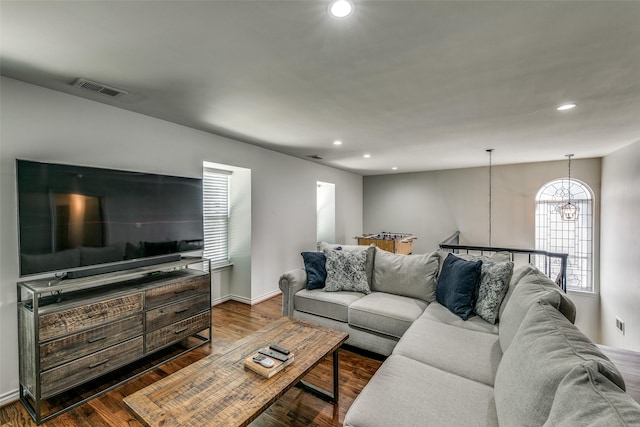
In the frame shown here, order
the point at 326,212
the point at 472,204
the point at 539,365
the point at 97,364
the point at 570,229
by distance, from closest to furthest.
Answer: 1. the point at 539,365
2. the point at 97,364
3. the point at 570,229
4. the point at 472,204
5. the point at 326,212

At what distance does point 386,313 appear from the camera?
255cm

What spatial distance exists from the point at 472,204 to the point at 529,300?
544cm

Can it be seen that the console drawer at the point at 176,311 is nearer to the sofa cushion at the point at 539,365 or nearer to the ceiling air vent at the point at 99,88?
the ceiling air vent at the point at 99,88

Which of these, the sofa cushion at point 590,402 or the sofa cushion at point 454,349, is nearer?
the sofa cushion at point 590,402

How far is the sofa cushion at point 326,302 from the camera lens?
9.23 ft

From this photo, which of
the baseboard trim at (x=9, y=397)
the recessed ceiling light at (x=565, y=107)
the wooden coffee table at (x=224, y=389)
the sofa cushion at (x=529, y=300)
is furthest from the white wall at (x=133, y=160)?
the recessed ceiling light at (x=565, y=107)

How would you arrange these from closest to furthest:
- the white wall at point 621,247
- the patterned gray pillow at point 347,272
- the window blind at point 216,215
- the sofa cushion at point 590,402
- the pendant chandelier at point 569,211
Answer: the sofa cushion at point 590,402, the patterned gray pillow at point 347,272, the white wall at point 621,247, the window blind at point 216,215, the pendant chandelier at point 569,211

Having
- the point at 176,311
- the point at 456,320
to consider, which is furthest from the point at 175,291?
the point at 456,320

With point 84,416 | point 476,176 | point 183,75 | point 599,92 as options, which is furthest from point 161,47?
point 476,176

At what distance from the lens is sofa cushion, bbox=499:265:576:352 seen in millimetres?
1600

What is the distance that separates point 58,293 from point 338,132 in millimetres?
3137

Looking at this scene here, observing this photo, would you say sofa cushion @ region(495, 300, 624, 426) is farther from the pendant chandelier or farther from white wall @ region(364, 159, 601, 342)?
white wall @ region(364, 159, 601, 342)

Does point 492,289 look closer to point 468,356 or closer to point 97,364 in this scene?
point 468,356

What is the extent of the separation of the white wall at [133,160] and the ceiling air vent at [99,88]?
1.08 feet
